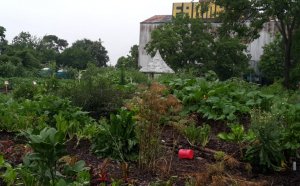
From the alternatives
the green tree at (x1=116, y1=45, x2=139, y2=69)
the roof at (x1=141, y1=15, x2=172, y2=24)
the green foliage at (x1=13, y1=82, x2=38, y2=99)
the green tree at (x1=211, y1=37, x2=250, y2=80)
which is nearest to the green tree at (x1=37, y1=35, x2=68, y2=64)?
the green tree at (x1=116, y1=45, x2=139, y2=69)

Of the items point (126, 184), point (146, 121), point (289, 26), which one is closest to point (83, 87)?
point (146, 121)

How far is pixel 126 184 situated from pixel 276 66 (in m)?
39.4

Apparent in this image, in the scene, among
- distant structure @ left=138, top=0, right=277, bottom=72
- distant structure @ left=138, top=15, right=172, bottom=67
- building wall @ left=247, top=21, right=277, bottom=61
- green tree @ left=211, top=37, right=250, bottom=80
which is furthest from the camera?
distant structure @ left=138, top=15, right=172, bottom=67

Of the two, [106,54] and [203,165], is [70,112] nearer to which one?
[203,165]

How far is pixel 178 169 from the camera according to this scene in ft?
17.4

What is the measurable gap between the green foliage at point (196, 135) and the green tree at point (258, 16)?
46.6 ft

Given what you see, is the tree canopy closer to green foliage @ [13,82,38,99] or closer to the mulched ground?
green foliage @ [13,82,38,99]

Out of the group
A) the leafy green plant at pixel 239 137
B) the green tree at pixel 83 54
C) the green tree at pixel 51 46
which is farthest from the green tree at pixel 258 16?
the green tree at pixel 51 46

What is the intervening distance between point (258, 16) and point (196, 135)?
15.5 meters

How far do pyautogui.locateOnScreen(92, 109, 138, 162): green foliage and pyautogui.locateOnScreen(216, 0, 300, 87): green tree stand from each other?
1553cm

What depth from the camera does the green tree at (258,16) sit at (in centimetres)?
1972

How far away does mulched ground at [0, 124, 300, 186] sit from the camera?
476 centimetres

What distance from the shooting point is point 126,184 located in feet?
14.9

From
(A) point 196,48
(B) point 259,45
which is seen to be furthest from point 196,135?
(B) point 259,45
